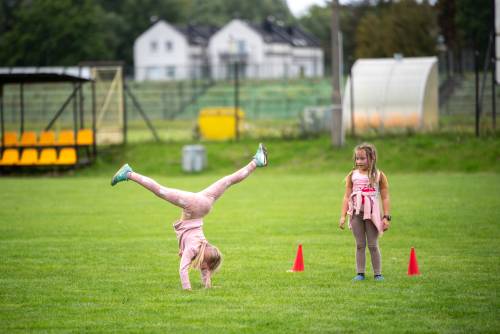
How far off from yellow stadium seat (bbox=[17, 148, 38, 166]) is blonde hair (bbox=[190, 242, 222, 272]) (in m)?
21.5

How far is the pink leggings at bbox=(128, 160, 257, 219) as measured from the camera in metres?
10.0

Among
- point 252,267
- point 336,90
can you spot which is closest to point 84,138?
point 336,90

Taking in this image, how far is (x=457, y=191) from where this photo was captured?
2184 cm

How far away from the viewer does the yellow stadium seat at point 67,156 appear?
30.7 metres

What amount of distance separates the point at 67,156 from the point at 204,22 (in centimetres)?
10365

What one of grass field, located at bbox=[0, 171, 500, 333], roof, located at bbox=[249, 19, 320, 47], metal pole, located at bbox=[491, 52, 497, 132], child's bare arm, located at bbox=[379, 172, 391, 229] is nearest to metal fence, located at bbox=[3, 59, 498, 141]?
metal pole, located at bbox=[491, 52, 497, 132]

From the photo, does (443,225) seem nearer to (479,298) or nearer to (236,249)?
(236,249)

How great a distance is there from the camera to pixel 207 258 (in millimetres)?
10117

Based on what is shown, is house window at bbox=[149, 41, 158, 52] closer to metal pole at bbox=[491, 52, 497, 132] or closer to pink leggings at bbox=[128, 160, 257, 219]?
metal pole at bbox=[491, 52, 497, 132]

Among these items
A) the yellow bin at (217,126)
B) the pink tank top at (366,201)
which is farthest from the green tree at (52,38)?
the pink tank top at (366,201)

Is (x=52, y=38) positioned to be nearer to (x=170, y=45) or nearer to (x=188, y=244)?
(x=170, y=45)

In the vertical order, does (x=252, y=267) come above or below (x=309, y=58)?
below

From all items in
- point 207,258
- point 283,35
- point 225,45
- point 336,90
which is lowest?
point 207,258

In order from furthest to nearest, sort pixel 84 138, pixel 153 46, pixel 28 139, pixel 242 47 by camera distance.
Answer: pixel 153 46
pixel 242 47
pixel 28 139
pixel 84 138
